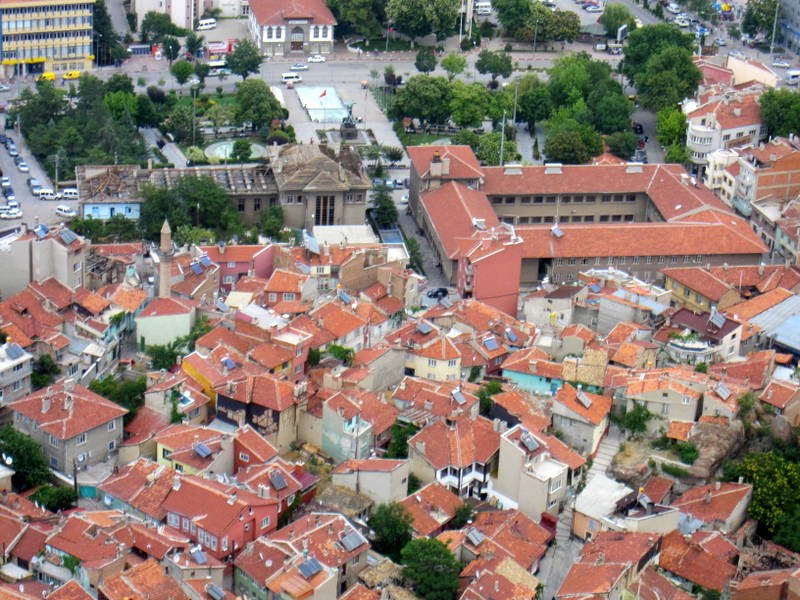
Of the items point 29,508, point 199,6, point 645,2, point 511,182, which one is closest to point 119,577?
point 29,508

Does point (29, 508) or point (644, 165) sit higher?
point (644, 165)

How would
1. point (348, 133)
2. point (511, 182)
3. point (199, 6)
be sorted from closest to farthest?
point (511, 182)
point (348, 133)
point (199, 6)

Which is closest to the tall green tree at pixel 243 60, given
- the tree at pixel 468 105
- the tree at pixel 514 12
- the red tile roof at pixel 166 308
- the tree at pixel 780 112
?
the tree at pixel 468 105

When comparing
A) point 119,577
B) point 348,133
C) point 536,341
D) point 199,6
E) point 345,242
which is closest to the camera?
point 119,577

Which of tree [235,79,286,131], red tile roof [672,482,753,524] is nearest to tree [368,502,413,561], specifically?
red tile roof [672,482,753,524]

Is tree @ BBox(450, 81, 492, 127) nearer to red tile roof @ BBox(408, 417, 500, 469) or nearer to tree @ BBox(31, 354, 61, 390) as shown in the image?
red tile roof @ BBox(408, 417, 500, 469)

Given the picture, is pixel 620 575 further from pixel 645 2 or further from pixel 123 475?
pixel 645 2
